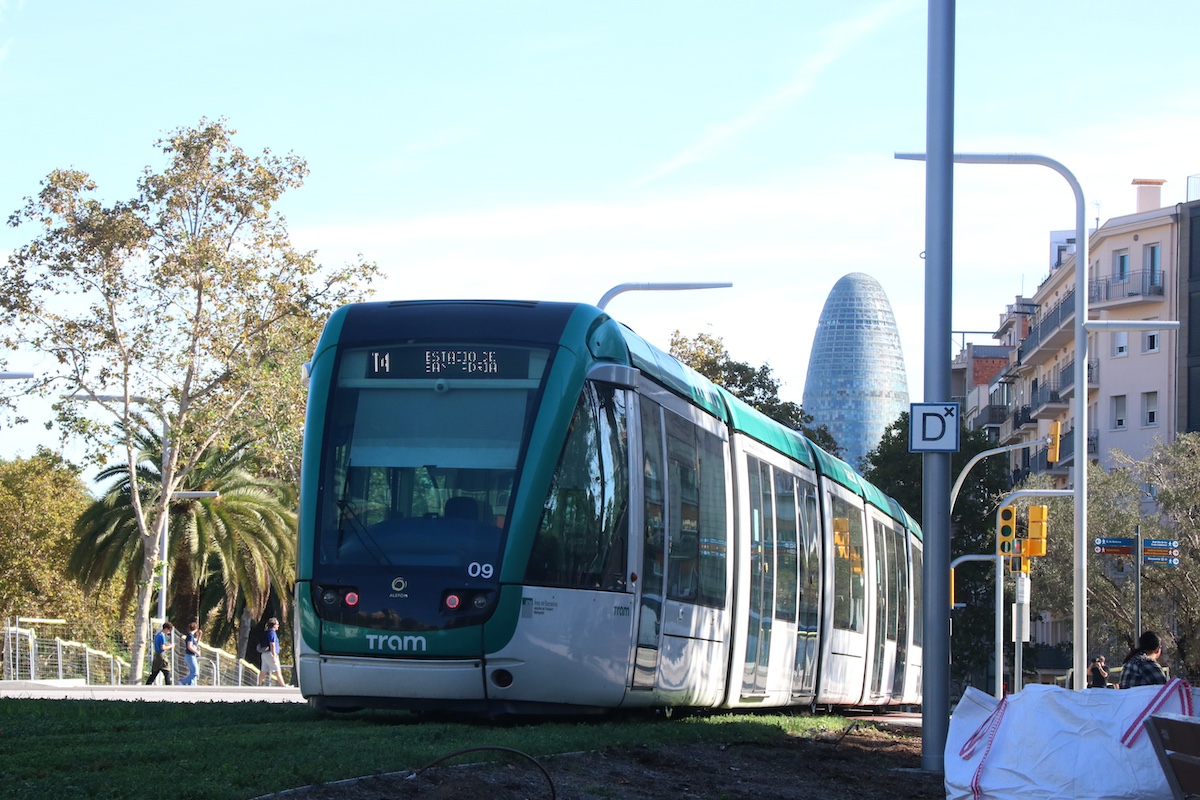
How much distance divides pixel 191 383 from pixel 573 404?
22949 mm

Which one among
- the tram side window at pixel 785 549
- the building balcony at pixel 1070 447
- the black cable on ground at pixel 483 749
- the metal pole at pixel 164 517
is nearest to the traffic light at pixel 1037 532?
the tram side window at pixel 785 549

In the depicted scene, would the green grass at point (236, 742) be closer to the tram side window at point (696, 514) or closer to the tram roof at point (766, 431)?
the tram side window at point (696, 514)

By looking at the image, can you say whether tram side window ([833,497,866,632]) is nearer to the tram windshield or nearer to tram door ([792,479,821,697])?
tram door ([792,479,821,697])

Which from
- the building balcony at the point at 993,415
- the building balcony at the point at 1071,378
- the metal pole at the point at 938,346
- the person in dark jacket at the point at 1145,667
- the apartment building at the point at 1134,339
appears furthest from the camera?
the building balcony at the point at 993,415

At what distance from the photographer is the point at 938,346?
12383 mm

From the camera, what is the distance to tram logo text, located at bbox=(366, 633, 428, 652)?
10.9 metres

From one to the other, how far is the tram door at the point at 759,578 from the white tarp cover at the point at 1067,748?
643 cm

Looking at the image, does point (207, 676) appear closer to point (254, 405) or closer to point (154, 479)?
point (154, 479)

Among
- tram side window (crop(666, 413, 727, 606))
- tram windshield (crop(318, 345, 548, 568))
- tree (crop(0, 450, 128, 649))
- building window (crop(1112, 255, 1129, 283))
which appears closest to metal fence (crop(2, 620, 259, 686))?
tree (crop(0, 450, 128, 649))

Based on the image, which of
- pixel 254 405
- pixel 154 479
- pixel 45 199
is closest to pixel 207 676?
pixel 154 479

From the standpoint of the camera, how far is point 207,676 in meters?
38.9

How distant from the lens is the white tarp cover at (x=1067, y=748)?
7.88 metres

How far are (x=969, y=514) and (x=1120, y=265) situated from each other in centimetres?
1165

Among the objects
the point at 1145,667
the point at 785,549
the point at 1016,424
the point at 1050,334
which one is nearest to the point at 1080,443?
the point at 785,549
